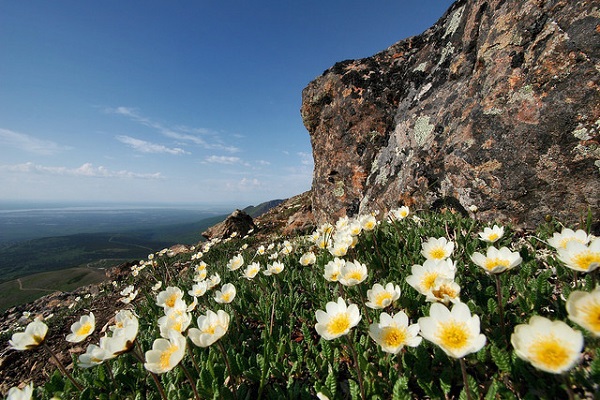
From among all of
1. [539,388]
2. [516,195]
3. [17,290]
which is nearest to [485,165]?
[516,195]

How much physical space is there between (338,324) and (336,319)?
0.07m

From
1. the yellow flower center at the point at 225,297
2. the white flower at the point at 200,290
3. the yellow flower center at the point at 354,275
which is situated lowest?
the white flower at the point at 200,290

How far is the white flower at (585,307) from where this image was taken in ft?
3.44

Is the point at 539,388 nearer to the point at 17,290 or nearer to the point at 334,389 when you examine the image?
the point at 334,389

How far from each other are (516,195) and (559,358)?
2.48 meters

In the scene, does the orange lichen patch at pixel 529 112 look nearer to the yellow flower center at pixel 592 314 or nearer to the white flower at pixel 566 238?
the white flower at pixel 566 238

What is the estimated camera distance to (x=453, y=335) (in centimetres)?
126

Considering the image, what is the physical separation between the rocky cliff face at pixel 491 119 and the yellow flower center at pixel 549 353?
82.8 inches

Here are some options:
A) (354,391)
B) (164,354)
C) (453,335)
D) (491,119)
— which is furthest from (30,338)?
(491,119)

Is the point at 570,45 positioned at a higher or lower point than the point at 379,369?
higher

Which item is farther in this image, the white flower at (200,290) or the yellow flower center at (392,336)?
the white flower at (200,290)

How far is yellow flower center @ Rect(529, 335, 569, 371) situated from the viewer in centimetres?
102

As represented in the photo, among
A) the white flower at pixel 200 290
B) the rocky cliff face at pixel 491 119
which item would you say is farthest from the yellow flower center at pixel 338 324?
the rocky cliff face at pixel 491 119

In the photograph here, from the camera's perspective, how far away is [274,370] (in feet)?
5.95
